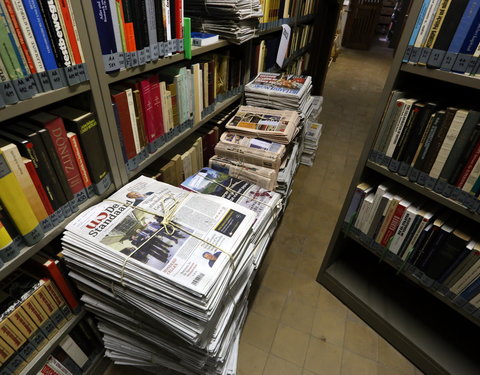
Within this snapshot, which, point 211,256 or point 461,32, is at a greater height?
point 461,32

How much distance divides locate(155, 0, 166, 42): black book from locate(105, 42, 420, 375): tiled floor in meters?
1.46

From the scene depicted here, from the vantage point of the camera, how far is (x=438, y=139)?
1.07m

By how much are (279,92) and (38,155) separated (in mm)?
1440

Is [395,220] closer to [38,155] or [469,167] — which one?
[469,167]

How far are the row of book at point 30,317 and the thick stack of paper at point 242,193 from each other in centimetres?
63

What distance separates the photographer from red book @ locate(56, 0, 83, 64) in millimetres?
691

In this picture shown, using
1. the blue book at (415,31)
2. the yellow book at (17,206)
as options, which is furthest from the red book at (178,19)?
the blue book at (415,31)

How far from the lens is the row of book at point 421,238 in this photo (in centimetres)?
112

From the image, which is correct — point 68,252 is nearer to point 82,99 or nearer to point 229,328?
point 82,99

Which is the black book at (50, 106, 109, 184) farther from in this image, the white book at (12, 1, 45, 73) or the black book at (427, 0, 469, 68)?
the black book at (427, 0, 469, 68)

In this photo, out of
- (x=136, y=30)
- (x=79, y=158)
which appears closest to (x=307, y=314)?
(x=79, y=158)

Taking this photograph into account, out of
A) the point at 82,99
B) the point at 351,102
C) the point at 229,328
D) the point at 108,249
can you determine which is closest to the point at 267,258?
the point at 229,328

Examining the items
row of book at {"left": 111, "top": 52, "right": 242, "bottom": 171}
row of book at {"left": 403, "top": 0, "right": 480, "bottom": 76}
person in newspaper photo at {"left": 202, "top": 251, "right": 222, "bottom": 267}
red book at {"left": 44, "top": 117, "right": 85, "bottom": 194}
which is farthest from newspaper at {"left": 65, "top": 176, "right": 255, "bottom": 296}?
row of book at {"left": 403, "top": 0, "right": 480, "bottom": 76}

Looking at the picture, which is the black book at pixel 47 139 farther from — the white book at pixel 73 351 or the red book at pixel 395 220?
the red book at pixel 395 220
